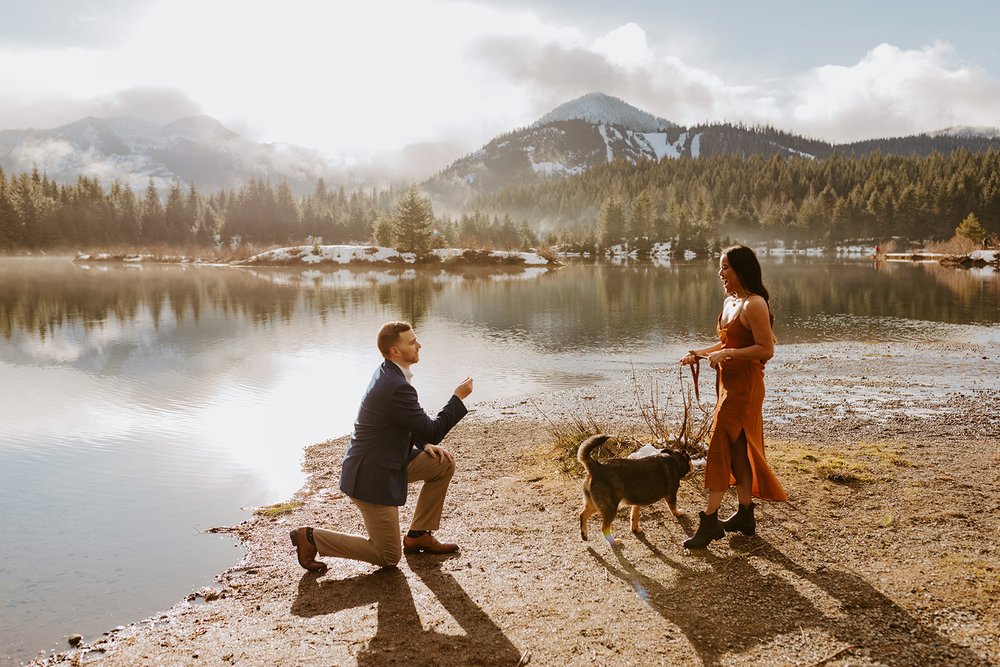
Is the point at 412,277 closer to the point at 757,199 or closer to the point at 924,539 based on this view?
the point at 924,539

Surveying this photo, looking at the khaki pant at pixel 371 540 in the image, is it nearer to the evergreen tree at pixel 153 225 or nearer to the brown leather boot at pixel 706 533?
the brown leather boot at pixel 706 533

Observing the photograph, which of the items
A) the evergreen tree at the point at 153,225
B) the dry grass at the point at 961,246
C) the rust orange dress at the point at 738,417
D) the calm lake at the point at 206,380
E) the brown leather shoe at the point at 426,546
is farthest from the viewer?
the evergreen tree at the point at 153,225

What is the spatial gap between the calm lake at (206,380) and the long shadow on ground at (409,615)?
4.86 ft

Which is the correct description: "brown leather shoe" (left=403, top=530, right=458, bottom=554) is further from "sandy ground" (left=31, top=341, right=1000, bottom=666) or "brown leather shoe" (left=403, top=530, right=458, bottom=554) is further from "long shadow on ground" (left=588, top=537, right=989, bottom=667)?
"long shadow on ground" (left=588, top=537, right=989, bottom=667)

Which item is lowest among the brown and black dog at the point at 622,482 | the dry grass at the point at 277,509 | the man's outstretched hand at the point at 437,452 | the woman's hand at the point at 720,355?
the dry grass at the point at 277,509

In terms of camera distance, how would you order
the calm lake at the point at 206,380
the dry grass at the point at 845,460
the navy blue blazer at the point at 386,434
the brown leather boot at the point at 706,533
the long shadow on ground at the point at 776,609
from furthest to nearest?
the dry grass at the point at 845,460
the calm lake at the point at 206,380
the brown leather boot at the point at 706,533
the navy blue blazer at the point at 386,434
the long shadow on ground at the point at 776,609

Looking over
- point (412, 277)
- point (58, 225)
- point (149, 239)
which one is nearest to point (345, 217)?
point (149, 239)

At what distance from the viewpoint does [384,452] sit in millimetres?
5609

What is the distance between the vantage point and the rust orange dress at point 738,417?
A: 18.8ft

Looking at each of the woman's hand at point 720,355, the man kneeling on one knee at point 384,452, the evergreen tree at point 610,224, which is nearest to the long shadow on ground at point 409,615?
the man kneeling on one knee at point 384,452

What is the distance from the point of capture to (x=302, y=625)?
16.0ft

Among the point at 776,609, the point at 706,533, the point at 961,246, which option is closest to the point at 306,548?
the point at 706,533

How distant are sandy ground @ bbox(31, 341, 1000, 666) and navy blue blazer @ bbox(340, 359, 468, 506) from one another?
32.6 inches

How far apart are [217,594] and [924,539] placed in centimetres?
620
